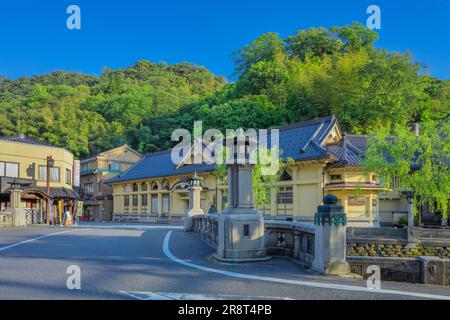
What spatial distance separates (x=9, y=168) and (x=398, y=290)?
38451 millimetres

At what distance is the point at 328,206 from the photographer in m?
9.43

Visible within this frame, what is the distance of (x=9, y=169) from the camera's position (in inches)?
1533

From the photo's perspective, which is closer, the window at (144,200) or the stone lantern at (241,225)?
the stone lantern at (241,225)

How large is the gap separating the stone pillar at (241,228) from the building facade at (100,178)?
47.1 metres

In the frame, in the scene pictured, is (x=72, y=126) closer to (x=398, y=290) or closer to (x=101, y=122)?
(x=101, y=122)

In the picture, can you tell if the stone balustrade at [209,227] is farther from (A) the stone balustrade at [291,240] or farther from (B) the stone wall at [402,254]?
(B) the stone wall at [402,254]

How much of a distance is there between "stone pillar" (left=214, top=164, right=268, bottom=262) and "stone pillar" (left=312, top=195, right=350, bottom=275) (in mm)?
2325

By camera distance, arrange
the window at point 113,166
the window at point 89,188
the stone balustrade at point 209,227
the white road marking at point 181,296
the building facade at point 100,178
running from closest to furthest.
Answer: the white road marking at point 181,296, the stone balustrade at point 209,227, the building facade at point 100,178, the window at point 113,166, the window at point 89,188

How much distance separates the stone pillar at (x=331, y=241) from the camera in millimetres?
9188

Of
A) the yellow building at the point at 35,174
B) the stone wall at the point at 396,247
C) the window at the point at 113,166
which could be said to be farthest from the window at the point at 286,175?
the window at the point at 113,166

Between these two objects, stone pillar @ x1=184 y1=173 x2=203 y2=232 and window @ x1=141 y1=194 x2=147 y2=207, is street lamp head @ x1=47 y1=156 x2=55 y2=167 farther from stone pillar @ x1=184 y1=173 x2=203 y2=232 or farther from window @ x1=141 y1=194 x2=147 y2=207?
stone pillar @ x1=184 y1=173 x2=203 y2=232

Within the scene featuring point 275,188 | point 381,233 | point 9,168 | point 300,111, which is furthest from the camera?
point 300,111

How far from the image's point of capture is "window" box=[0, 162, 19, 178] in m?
38.6
